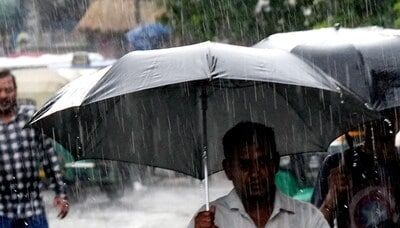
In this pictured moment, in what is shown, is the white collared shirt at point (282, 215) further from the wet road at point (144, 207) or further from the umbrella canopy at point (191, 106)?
the wet road at point (144, 207)

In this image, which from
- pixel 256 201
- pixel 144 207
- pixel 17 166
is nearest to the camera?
pixel 256 201

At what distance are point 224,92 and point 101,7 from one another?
89.9ft

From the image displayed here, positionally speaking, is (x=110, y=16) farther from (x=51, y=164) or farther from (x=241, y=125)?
(x=241, y=125)

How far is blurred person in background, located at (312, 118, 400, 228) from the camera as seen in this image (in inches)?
272

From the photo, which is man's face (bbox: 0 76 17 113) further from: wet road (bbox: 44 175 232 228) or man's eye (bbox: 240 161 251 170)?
wet road (bbox: 44 175 232 228)

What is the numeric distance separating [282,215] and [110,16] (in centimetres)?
2843

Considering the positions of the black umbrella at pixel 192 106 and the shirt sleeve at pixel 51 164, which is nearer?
the black umbrella at pixel 192 106

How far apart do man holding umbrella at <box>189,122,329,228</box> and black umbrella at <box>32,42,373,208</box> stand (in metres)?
0.32

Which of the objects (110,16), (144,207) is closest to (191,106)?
(144,207)

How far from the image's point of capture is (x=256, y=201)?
5.46m

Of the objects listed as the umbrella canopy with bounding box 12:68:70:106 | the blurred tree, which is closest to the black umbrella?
the blurred tree

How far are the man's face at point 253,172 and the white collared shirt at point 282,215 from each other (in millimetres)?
53

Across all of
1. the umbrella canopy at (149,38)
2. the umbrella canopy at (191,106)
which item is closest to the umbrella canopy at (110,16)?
the umbrella canopy at (149,38)

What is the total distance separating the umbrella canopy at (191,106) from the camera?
5535mm
